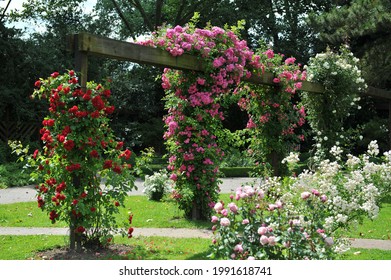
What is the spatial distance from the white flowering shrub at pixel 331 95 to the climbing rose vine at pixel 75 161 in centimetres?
615

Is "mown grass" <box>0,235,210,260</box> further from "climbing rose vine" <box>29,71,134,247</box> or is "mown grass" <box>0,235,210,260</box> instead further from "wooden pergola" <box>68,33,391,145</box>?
"wooden pergola" <box>68,33,391,145</box>

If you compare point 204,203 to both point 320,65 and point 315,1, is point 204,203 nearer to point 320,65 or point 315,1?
point 320,65

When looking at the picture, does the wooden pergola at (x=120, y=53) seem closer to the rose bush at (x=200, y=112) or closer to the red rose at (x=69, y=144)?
the rose bush at (x=200, y=112)

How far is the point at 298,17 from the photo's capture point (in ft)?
79.2

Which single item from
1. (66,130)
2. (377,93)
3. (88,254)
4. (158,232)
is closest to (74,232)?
(88,254)

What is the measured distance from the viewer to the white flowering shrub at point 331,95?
1076cm

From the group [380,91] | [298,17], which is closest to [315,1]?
[298,17]

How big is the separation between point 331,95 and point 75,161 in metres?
7.05

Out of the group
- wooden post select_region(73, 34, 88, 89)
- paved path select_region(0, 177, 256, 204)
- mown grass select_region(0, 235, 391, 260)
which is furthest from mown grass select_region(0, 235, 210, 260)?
paved path select_region(0, 177, 256, 204)

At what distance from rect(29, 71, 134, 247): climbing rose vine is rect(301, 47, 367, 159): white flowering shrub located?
6.15 meters

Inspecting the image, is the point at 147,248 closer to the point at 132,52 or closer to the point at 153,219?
the point at 153,219

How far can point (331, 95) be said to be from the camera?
10.9 meters

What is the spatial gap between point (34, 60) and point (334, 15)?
10.5 metres

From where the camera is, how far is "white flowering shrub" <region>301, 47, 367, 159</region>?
10.8 metres
